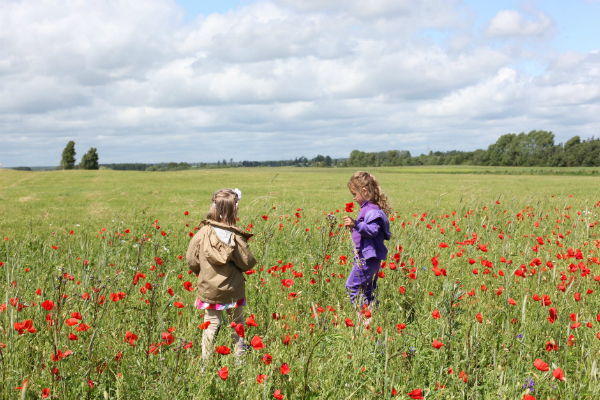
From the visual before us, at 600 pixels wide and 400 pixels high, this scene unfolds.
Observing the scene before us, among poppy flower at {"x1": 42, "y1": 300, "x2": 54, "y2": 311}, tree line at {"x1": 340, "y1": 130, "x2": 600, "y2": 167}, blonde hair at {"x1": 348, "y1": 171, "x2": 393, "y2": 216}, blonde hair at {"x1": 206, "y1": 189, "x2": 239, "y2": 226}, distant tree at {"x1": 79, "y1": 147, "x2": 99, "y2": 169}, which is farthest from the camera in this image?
tree line at {"x1": 340, "y1": 130, "x2": 600, "y2": 167}

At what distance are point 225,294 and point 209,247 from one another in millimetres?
412

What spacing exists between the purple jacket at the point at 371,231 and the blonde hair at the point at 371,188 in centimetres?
9

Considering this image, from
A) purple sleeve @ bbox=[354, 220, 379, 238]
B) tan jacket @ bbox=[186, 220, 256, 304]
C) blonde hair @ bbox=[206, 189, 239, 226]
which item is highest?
blonde hair @ bbox=[206, 189, 239, 226]

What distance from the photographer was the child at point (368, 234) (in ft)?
12.4

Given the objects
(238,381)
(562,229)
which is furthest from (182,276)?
(562,229)

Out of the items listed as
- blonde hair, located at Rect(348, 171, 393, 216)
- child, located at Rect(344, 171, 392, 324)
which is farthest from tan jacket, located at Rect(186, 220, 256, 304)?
blonde hair, located at Rect(348, 171, 393, 216)

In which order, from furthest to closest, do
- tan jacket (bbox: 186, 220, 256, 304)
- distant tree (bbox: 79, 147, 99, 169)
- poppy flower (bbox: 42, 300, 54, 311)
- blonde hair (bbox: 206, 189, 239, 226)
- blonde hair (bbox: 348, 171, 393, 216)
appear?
distant tree (bbox: 79, 147, 99, 169), blonde hair (bbox: 348, 171, 393, 216), blonde hair (bbox: 206, 189, 239, 226), tan jacket (bbox: 186, 220, 256, 304), poppy flower (bbox: 42, 300, 54, 311)

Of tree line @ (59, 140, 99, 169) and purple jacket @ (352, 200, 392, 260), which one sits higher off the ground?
tree line @ (59, 140, 99, 169)

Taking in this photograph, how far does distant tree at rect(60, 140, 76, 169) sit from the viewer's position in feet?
255

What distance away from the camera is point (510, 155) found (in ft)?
336

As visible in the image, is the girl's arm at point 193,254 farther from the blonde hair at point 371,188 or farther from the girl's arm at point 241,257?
the blonde hair at point 371,188

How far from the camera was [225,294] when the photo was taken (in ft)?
10.6

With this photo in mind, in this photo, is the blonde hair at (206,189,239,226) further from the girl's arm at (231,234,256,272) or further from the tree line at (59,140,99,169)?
the tree line at (59,140,99,169)

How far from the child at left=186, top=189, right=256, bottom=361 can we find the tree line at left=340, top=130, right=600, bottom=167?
289ft
